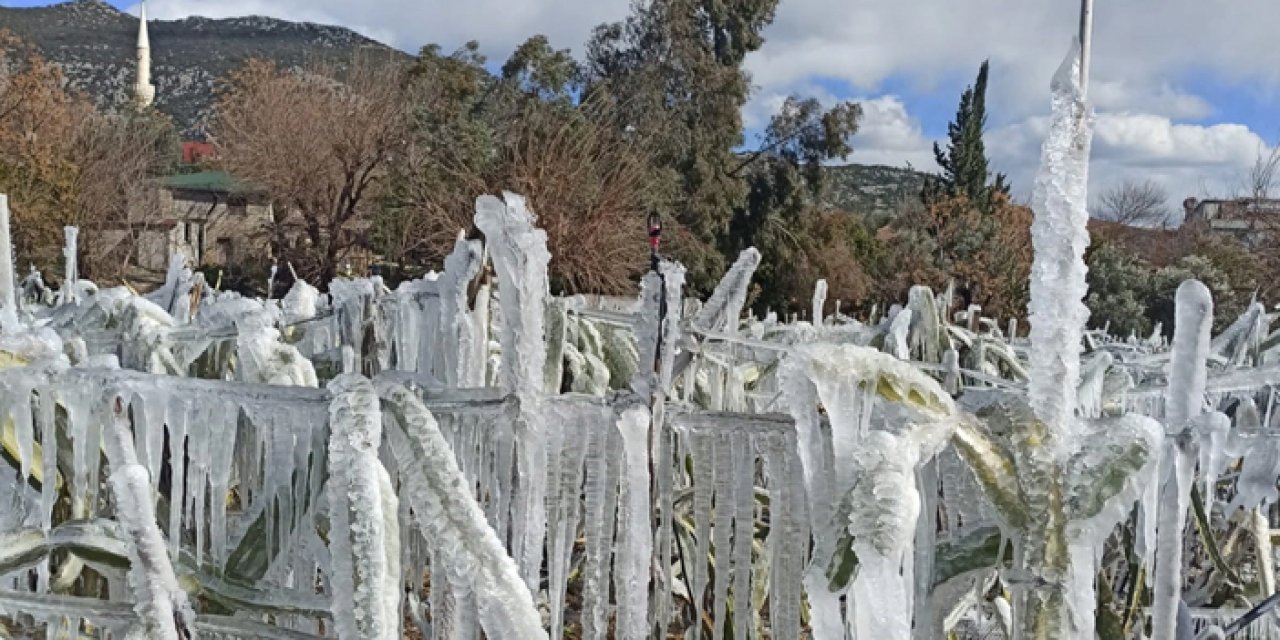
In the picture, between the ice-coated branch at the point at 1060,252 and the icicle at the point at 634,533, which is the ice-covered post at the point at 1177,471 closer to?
the ice-coated branch at the point at 1060,252

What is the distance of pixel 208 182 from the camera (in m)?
26.9

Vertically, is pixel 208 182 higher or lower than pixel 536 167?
Result: higher

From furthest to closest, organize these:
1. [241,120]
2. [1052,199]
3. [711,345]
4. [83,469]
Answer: [241,120] < [711,345] < [83,469] < [1052,199]

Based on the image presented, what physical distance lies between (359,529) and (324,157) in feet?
64.4

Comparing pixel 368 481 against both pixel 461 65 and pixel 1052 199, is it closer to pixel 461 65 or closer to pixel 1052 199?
pixel 1052 199

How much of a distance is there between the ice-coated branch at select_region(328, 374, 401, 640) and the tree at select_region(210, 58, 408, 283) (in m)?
17.6

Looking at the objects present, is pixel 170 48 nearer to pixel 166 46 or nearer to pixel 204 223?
pixel 166 46

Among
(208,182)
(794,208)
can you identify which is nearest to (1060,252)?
(794,208)

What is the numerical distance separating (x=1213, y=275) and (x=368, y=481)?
1631cm

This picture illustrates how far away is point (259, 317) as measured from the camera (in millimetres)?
1335

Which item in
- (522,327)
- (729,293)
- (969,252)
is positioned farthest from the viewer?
(969,252)

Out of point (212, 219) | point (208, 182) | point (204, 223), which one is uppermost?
point (208, 182)

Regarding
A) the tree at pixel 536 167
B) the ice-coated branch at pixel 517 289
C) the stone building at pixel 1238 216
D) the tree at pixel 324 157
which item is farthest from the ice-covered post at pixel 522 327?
the tree at pixel 324 157

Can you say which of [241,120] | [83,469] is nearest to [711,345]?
[83,469]
